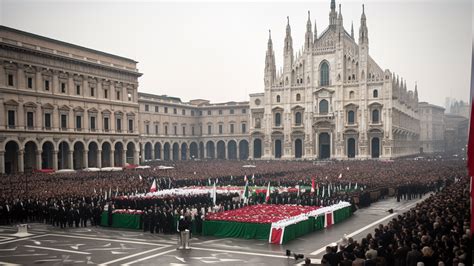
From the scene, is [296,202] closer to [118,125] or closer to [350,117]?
[118,125]

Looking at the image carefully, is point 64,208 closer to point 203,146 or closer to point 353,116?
point 353,116

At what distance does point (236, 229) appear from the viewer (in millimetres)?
19141

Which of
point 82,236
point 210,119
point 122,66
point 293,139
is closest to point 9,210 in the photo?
point 82,236

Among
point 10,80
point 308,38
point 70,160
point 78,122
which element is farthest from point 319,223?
point 308,38

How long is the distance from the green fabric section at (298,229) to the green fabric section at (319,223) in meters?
0.28

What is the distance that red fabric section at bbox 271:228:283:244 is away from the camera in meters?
17.8

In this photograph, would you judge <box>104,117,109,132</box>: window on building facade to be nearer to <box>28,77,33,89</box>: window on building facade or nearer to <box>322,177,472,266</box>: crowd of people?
<box>28,77,33,89</box>: window on building facade

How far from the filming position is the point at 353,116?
237 feet

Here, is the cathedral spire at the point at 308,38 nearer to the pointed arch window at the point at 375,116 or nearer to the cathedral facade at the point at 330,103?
the cathedral facade at the point at 330,103

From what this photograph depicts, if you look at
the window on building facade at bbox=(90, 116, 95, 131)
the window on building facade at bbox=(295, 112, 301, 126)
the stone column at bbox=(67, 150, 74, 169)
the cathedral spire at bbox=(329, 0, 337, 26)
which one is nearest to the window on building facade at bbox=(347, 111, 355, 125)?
the window on building facade at bbox=(295, 112, 301, 126)

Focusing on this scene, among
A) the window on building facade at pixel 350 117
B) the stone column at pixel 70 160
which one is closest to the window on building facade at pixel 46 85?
the stone column at pixel 70 160

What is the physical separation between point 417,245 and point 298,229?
7834mm

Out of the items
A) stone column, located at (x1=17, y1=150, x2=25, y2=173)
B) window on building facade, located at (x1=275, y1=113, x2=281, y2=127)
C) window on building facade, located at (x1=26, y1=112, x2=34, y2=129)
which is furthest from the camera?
window on building facade, located at (x1=275, y1=113, x2=281, y2=127)

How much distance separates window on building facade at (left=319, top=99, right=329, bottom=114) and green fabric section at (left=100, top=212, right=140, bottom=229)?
185 ft
